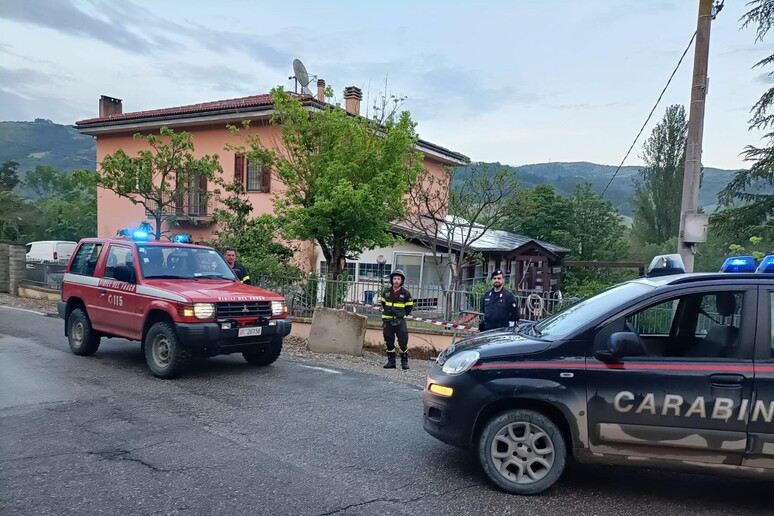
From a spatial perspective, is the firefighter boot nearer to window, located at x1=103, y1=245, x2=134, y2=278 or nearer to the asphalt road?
the asphalt road

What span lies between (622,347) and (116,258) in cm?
736

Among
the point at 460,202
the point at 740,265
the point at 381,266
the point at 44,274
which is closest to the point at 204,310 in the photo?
the point at 740,265

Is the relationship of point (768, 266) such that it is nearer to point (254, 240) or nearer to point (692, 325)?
point (692, 325)

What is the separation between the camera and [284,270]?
12438 millimetres

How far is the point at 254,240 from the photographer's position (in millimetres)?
13375

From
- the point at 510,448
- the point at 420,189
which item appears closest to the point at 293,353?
the point at 510,448

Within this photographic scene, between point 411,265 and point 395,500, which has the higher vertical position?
point 411,265

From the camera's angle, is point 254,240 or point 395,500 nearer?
point 395,500

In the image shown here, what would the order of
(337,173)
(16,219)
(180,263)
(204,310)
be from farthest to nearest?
(16,219) → (337,173) → (180,263) → (204,310)

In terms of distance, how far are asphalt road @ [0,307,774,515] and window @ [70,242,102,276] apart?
2.10m

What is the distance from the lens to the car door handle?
3.82 meters

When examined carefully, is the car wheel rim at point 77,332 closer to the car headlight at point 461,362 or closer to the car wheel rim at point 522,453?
the car headlight at point 461,362

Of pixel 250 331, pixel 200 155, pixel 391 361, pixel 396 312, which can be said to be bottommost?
pixel 391 361

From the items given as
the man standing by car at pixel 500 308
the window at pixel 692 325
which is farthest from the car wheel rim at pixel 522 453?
the man standing by car at pixel 500 308
